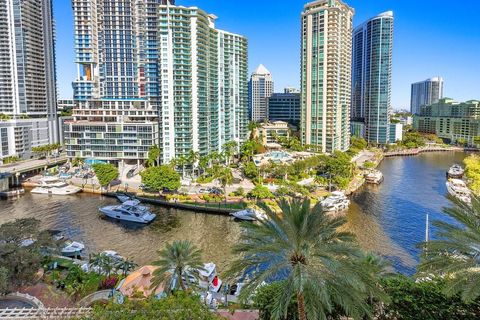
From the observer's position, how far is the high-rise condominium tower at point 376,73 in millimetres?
150250

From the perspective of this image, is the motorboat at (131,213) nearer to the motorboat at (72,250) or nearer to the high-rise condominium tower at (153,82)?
the motorboat at (72,250)

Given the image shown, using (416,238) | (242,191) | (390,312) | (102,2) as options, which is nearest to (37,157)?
(102,2)

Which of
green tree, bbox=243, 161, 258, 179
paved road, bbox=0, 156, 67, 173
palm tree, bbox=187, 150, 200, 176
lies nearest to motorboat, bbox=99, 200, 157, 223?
palm tree, bbox=187, 150, 200, 176

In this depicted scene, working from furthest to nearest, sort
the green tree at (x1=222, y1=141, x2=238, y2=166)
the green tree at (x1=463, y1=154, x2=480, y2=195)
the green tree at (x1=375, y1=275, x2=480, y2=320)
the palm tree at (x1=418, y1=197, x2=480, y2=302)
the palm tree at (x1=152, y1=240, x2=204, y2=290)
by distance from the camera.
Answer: the green tree at (x1=222, y1=141, x2=238, y2=166) → the green tree at (x1=463, y1=154, x2=480, y2=195) → the palm tree at (x1=152, y1=240, x2=204, y2=290) → the green tree at (x1=375, y1=275, x2=480, y2=320) → the palm tree at (x1=418, y1=197, x2=480, y2=302)

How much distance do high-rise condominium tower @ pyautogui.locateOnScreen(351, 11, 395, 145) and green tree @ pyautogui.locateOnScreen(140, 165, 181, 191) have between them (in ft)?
371

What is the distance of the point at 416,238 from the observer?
49.3m

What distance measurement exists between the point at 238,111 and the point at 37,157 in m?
65.3

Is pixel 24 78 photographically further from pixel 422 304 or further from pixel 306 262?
pixel 422 304

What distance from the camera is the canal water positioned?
152 ft

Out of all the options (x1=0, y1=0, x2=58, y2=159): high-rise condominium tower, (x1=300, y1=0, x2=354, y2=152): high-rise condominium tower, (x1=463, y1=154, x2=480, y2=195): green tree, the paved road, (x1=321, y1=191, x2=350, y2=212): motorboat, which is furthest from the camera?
(x1=300, y1=0, x2=354, y2=152): high-rise condominium tower

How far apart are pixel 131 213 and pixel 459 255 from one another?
4851cm

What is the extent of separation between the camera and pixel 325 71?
112375mm

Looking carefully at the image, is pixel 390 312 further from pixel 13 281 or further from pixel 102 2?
pixel 102 2

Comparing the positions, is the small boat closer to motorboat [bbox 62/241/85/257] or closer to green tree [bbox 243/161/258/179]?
motorboat [bbox 62/241/85/257]
